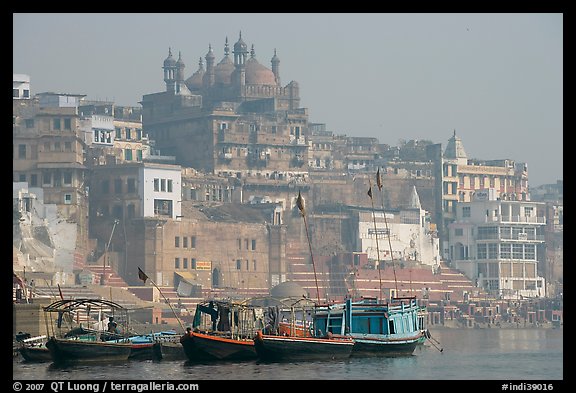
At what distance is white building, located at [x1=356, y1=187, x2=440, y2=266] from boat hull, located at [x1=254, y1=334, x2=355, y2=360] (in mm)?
83525

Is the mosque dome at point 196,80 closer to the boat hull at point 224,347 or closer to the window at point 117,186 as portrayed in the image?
the window at point 117,186

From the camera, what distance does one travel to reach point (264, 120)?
14838 centimetres

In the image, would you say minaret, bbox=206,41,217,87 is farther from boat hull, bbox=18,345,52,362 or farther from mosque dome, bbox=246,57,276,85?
boat hull, bbox=18,345,52,362

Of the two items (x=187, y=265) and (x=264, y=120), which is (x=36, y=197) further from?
(x=264, y=120)

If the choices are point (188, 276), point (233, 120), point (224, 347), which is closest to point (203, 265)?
point (188, 276)

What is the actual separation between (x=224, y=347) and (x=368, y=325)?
8.09m

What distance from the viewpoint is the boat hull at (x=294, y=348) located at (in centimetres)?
5281

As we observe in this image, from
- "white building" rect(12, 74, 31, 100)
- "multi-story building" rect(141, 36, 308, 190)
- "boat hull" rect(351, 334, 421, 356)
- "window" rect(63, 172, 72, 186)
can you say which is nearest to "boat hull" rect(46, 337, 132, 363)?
"boat hull" rect(351, 334, 421, 356)

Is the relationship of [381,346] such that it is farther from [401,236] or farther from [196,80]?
[196,80]

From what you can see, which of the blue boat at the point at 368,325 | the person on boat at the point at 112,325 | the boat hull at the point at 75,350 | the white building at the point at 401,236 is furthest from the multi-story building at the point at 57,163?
the boat hull at the point at 75,350

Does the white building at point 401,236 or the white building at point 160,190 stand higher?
the white building at point 160,190

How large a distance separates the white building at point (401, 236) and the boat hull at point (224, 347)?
278ft
